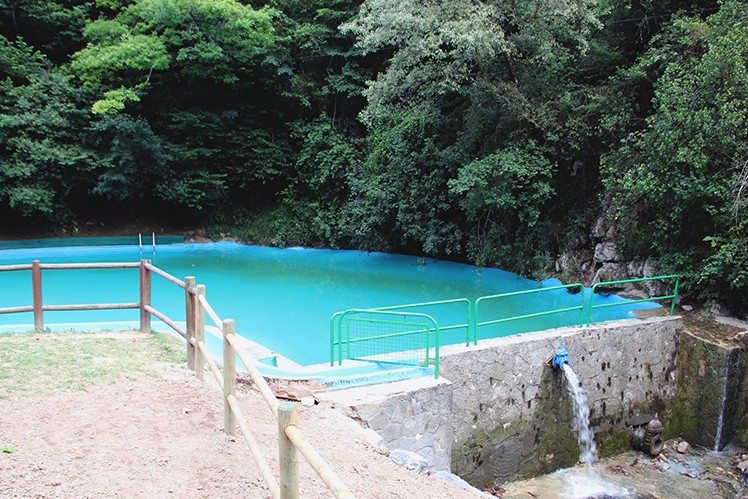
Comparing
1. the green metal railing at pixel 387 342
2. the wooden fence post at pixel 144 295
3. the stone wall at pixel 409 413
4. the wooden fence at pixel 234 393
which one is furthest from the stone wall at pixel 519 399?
the wooden fence post at pixel 144 295

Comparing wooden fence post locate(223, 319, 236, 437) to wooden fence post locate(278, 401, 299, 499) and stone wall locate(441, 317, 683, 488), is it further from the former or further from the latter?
stone wall locate(441, 317, 683, 488)

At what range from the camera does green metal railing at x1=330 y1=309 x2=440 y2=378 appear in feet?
21.7

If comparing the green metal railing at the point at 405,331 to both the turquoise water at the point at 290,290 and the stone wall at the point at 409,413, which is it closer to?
the stone wall at the point at 409,413

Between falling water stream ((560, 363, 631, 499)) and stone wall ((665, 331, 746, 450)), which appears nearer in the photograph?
falling water stream ((560, 363, 631, 499))

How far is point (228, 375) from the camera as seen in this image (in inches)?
166

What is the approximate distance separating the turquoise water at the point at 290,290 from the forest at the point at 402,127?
1197 mm

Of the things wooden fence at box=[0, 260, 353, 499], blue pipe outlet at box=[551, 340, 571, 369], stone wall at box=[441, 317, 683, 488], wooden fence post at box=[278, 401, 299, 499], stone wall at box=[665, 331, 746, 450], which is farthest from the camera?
stone wall at box=[665, 331, 746, 450]

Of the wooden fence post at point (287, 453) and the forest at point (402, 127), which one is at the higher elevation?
the forest at point (402, 127)

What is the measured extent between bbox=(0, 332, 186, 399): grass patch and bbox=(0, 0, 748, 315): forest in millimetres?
8426

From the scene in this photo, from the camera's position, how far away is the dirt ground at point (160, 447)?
364 centimetres

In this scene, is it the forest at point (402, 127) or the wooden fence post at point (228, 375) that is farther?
the forest at point (402, 127)

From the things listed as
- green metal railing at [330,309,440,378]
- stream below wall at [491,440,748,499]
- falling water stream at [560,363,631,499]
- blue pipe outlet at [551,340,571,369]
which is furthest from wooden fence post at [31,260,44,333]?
falling water stream at [560,363,631,499]

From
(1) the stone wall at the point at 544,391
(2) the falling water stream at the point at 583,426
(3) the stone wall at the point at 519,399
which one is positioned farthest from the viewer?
(2) the falling water stream at the point at 583,426

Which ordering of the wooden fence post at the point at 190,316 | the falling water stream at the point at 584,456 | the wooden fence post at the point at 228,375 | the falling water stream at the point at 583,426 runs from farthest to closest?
the falling water stream at the point at 583,426 → the falling water stream at the point at 584,456 → the wooden fence post at the point at 190,316 → the wooden fence post at the point at 228,375
